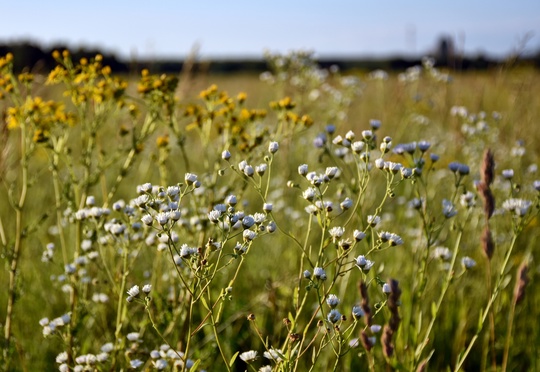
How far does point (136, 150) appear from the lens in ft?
8.80

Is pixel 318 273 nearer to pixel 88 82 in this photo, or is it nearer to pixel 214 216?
pixel 214 216

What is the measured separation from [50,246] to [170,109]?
81cm

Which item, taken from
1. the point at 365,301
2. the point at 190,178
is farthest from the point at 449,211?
the point at 190,178

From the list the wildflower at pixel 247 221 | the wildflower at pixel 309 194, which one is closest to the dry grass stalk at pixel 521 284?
the wildflower at pixel 309 194

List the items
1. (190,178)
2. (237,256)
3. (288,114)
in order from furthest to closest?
(288,114)
(190,178)
(237,256)

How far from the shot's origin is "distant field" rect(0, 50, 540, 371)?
185cm

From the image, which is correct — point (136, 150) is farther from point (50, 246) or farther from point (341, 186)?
point (341, 186)

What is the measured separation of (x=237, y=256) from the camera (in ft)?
5.42

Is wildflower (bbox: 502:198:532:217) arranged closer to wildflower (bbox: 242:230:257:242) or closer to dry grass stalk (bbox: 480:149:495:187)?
dry grass stalk (bbox: 480:149:495:187)

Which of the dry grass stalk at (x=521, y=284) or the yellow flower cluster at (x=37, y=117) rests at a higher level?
the yellow flower cluster at (x=37, y=117)

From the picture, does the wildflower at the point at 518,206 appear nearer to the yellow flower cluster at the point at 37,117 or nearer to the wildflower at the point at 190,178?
the wildflower at the point at 190,178

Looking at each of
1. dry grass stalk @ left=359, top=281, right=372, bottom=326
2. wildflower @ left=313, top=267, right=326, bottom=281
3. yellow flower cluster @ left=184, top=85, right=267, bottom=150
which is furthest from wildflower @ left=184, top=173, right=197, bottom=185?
yellow flower cluster @ left=184, top=85, right=267, bottom=150

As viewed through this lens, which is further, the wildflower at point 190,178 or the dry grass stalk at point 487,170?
the dry grass stalk at point 487,170

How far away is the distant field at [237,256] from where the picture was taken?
6.07ft
